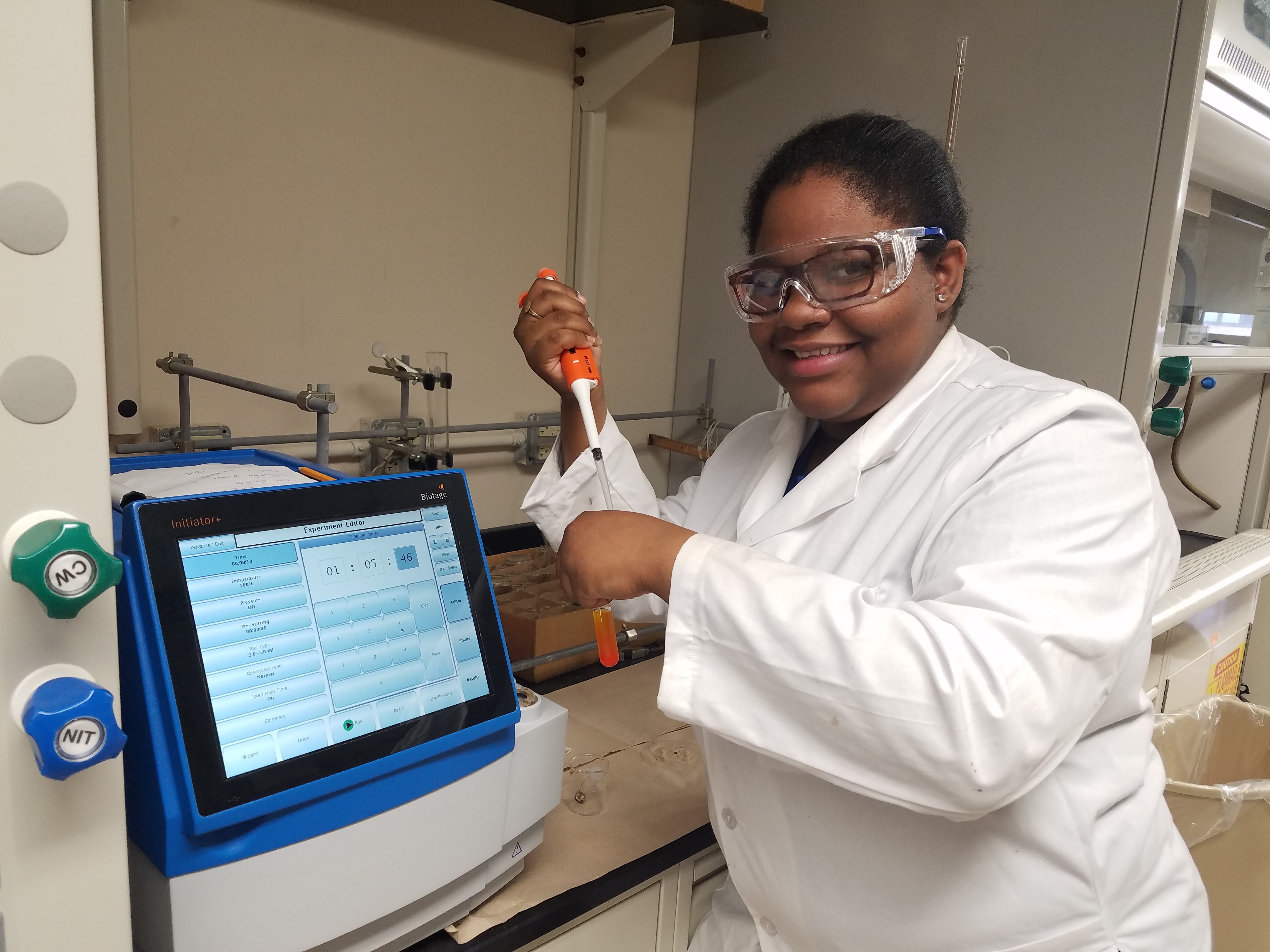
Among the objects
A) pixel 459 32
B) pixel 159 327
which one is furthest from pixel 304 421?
pixel 459 32

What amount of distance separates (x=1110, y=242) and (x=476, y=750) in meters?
1.41

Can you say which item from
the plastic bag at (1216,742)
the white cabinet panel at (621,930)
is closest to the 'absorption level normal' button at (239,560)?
the white cabinet panel at (621,930)

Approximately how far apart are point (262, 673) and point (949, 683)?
54cm

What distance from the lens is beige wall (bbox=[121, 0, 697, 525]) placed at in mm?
1444

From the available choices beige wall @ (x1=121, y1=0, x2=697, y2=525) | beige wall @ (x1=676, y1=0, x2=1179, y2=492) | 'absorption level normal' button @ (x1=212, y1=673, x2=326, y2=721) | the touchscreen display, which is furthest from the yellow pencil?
beige wall @ (x1=676, y1=0, x2=1179, y2=492)

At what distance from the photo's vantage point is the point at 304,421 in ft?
5.42

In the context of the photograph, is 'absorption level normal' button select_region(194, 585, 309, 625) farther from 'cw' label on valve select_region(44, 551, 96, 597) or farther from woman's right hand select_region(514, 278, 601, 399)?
Answer: woman's right hand select_region(514, 278, 601, 399)

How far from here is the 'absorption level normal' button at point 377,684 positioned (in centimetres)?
71

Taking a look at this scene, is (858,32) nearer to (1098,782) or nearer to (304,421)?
(304,421)

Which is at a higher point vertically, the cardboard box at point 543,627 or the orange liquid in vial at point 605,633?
the orange liquid in vial at point 605,633

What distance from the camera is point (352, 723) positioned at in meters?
0.71

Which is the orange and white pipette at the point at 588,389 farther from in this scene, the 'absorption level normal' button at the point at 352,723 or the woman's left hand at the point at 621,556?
the 'absorption level normal' button at the point at 352,723

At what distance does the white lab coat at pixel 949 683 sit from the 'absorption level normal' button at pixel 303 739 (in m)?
0.30

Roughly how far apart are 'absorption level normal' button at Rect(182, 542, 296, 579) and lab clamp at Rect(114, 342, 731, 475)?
0.32 metres
